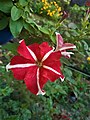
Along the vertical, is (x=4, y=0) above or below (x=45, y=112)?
above

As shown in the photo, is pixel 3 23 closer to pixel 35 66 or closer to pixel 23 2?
pixel 23 2

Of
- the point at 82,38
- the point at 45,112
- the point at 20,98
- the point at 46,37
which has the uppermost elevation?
the point at 46,37

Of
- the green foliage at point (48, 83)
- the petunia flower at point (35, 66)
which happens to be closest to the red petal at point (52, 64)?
the petunia flower at point (35, 66)

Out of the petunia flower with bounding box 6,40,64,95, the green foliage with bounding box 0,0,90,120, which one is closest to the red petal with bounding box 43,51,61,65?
the petunia flower with bounding box 6,40,64,95

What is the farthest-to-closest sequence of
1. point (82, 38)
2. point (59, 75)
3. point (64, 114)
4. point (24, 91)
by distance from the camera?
point (64, 114)
point (24, 91)
point (82, 38)
point (59, 75)

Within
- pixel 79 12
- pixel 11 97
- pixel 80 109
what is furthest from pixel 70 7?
pixel 11 97

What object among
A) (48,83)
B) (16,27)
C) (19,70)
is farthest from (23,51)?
(48,83)

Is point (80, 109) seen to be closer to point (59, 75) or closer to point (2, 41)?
point (2, 41)
